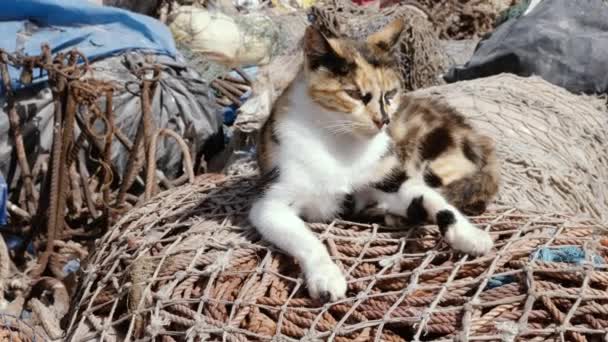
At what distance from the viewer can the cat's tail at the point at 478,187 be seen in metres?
1.73

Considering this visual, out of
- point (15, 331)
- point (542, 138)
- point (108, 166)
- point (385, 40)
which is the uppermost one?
point (385, 40)

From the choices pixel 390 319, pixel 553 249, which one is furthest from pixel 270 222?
pixel 553 249

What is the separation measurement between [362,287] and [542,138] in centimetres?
136

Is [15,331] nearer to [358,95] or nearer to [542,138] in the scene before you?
[358,95]

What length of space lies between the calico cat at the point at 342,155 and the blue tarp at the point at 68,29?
5.49ft

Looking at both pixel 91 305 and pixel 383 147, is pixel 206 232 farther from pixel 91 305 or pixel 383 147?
pixel 383 147

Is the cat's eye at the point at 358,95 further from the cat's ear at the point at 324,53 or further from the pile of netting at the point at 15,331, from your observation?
the pile of netting at the point at 15,331

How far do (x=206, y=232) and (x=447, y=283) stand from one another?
0.56 m

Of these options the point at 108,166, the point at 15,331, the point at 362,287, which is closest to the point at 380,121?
the point at 362,287

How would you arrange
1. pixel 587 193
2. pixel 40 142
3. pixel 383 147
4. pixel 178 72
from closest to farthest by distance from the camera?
pixel 383 147
pixel 587 193
pixel 40 142
pixel 178 72

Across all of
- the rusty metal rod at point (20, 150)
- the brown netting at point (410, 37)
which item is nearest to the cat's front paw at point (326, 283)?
the rusty metal rod at point (20, 150)

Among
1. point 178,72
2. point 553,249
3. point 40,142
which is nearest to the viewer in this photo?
point 553,249

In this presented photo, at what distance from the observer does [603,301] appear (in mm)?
1281

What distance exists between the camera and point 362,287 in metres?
1.39
